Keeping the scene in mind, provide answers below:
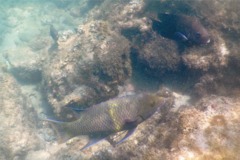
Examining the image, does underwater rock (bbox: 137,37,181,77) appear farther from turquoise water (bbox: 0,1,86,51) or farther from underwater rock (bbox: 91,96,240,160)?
turquoise water (bbox: 0,1,86,51)

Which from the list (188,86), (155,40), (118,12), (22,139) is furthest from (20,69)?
(188,86)

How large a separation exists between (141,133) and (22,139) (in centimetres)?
415

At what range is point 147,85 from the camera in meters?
5.80

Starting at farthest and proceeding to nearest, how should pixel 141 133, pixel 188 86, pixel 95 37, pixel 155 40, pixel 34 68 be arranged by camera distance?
pixel 34 68 → pixel 95 37 → pixel 155 40 → pixel 188 86 → pixel 141 133

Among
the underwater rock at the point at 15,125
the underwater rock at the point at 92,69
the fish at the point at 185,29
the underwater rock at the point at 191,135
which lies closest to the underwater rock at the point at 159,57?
the underwater rock at the point at 92,69

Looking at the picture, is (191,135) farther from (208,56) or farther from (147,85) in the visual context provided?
(147,85)

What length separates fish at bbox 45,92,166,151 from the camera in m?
3.51

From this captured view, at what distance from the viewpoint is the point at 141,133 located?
13.9 ft

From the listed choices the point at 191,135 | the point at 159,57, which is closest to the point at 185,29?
the point at 159,57

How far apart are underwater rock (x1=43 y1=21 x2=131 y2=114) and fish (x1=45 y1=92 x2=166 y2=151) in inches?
70.8

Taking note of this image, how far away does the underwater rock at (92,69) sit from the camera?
17.7 ft

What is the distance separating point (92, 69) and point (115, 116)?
2199mm

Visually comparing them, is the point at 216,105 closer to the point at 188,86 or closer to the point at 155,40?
the point at 188,86

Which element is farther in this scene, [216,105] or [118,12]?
[118,12]
